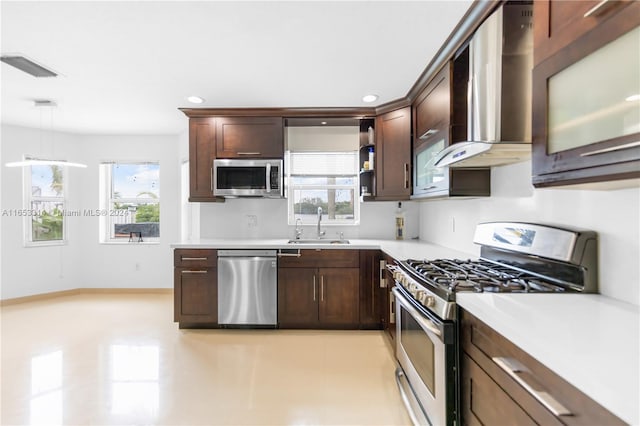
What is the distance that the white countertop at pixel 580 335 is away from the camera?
25.8 inches

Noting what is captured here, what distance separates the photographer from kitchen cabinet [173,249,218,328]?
323cm

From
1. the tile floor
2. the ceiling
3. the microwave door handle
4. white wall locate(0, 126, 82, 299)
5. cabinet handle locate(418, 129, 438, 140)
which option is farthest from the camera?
white wall locate(0, 126, 82, 299)

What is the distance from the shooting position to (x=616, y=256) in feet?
4.14

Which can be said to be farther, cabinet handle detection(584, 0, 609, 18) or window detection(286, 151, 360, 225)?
window detection(286, 151, 360, 225)

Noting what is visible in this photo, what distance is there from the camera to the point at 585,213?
55.3 inches

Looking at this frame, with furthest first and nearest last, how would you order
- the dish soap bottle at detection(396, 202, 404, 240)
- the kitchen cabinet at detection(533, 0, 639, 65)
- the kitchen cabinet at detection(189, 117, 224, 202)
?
1. the dish soap bottle at detection(396, 202, 404, 240)
2. the kitchen cabinet at detection(189, 117, 224, 202)
3. the kitchen cabinet at detection(533, 0, 639, 65)

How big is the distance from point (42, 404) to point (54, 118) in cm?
341

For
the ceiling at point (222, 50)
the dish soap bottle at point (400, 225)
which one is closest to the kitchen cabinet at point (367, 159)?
the ceiling at point (222, 50)

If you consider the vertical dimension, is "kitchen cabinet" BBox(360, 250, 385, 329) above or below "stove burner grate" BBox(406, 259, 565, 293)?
below

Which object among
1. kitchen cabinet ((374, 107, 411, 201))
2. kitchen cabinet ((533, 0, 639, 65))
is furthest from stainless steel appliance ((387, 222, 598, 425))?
kitchen cabinet ((374, 107, 411, 201))

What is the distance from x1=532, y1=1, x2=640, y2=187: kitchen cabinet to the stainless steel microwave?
8.36ft

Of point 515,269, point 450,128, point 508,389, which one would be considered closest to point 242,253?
point 450,128

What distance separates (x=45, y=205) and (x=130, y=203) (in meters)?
1.10

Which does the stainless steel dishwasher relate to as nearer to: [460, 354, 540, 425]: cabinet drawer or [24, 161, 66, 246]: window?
[460, 354, 540, 425]: cabinet drawer
